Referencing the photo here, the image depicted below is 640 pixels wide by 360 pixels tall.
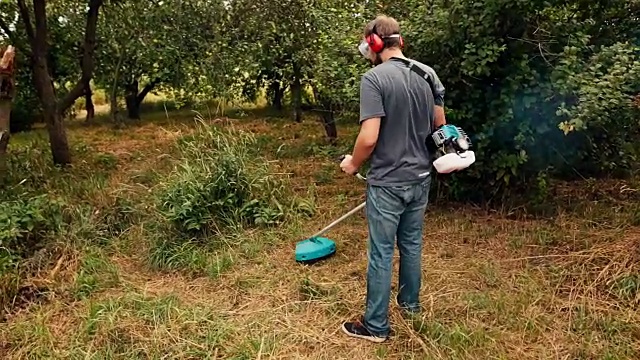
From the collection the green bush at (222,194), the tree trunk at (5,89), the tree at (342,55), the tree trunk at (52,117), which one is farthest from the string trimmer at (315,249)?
the tree trunk at (52,117)

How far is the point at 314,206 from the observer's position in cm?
468

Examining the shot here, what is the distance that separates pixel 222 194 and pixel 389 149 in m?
2.10

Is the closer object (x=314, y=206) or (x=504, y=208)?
(x=504, y=208)

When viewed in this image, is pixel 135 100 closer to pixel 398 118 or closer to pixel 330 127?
pixel 330 127

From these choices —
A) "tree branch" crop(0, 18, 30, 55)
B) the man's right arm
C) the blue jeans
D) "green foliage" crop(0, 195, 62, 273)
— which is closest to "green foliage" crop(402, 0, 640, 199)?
the man's right arm

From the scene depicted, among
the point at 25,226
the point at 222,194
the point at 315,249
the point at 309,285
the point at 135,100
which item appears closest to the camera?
the point at 309,285

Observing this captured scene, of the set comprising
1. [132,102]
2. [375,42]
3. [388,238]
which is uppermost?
[375,42]

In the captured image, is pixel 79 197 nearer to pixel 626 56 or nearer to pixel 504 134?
pixel 504 134

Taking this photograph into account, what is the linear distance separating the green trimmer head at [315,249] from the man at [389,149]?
0.96m

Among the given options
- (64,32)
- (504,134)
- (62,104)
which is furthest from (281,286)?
(64,32)

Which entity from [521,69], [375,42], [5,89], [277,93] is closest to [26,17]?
[5,89]

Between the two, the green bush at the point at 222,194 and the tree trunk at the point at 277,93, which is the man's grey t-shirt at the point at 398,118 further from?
the tree trunk at the point at 277,93

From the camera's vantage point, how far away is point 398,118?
2.56m

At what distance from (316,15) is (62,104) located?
346 cm
